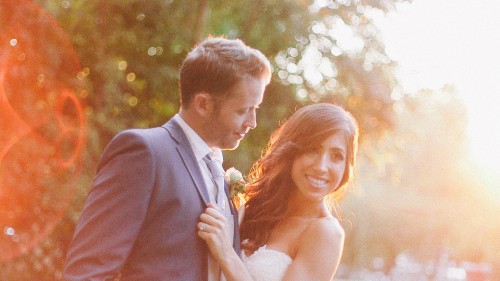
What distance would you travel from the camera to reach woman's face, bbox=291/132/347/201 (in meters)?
4.25

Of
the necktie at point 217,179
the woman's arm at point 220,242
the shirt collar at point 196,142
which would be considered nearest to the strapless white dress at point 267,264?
the woman's arm at point 220,242

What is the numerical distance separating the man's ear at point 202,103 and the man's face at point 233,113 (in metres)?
0.02

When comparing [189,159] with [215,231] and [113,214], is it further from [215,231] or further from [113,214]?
[113,214]

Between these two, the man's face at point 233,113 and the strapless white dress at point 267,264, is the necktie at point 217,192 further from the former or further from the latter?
the strapless white dress at point 267,264

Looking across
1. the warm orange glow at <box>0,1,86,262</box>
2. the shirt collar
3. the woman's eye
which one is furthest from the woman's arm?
the warm orange glow at <box>0,1,86,262</box>

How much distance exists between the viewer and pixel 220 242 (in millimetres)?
3375

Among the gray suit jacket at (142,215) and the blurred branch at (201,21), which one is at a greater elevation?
the blurred branch at (201,21)

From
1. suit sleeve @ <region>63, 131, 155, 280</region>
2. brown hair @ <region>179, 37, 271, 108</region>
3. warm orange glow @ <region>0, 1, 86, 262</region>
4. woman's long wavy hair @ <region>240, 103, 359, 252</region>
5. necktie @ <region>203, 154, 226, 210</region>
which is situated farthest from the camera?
warm orange glow @ <region>0, 1, 86, 262</region>

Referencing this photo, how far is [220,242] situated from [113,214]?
58cm

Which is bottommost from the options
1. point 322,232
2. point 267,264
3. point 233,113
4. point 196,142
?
point 267,264

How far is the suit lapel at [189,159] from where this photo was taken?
329cm

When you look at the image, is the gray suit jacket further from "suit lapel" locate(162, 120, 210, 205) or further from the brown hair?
the brown hair

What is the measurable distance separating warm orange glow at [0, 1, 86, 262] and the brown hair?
18.6ft

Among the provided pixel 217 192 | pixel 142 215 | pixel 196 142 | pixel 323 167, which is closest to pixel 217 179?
pixel 217 192
